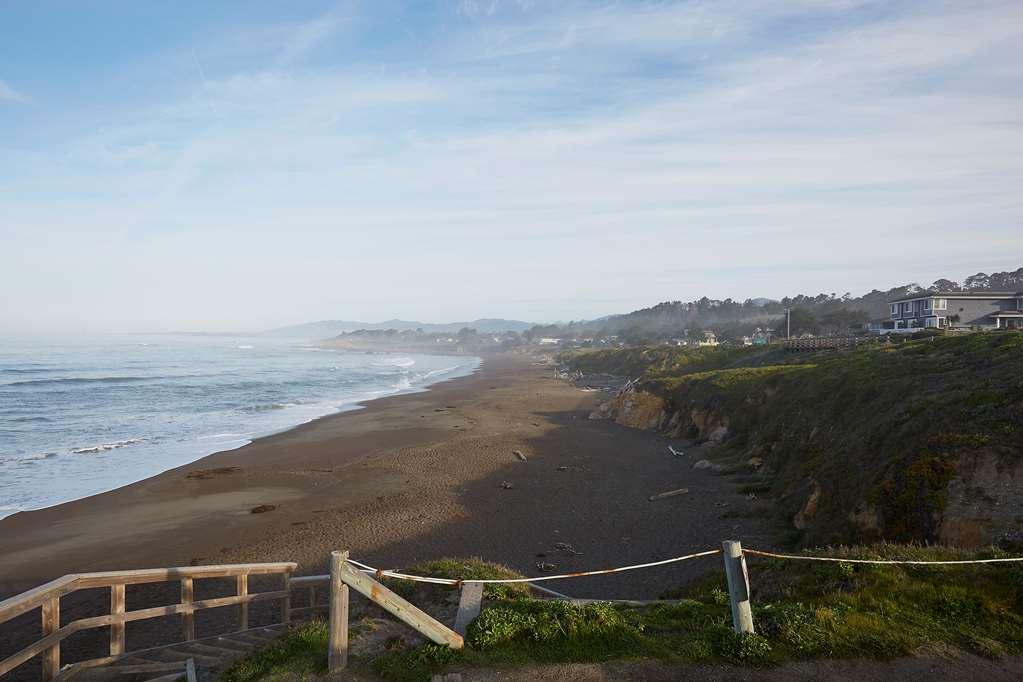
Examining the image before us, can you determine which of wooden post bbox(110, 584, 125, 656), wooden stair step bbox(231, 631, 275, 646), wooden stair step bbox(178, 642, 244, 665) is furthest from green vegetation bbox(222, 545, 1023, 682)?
wooden post bbox(110, 584, 125, 656)

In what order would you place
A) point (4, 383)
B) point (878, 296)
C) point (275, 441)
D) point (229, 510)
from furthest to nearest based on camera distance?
1. point (878, 296)
2. point (4, 383)
3. point (275, 441)
4. point (229, 510)

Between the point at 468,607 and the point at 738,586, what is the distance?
9.93 ft

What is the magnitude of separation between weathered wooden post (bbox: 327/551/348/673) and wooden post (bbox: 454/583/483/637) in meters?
1.25

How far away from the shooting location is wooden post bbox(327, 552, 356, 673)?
564cm

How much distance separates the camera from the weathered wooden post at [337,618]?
18.5 feet

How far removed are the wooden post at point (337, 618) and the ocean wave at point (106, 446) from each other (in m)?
28.3

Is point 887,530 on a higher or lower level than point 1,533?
higher

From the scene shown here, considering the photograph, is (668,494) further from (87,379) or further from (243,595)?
(87,379)

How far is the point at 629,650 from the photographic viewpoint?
601 centimetres

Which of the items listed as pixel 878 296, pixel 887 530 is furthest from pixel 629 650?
pixel 878 296

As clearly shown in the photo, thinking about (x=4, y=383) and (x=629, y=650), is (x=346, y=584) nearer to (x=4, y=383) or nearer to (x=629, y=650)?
(x=629, y=650)

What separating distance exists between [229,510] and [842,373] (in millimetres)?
22792

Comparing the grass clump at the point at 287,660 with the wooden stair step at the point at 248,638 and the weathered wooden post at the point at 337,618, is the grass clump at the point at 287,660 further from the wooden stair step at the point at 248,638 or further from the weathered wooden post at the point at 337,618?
the wooden stair step at the point at 248,638

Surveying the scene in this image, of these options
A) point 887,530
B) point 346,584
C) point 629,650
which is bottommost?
point 887,530
